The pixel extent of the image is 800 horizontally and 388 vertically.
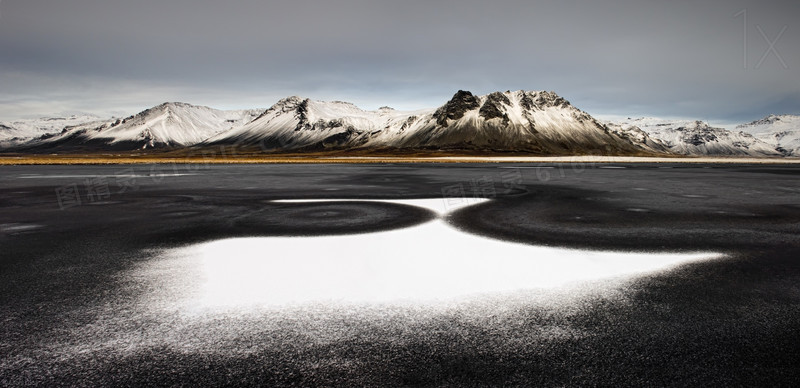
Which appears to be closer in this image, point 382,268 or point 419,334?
point 419,334

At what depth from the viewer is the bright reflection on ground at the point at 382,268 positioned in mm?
6512

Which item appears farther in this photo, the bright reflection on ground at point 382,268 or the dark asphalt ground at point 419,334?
the bright reflection on ground at point 382,268

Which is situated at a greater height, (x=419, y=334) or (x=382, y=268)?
(x=419, y=334)

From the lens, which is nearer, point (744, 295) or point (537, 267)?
point (744, 295)

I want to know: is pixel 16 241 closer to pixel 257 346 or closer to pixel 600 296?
pixel 257 346

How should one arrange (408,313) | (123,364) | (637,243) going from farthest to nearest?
(637,243) < (408,313) < (123,364)

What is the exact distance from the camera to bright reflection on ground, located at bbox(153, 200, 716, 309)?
651 cm

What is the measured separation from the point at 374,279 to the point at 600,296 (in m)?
3.49

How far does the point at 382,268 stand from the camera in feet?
26.1

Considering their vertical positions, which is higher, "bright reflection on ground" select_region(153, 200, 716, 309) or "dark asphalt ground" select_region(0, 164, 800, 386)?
"dark asphalt ground" select_region(0, 164, 800, 386)

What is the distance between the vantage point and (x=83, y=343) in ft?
15.7

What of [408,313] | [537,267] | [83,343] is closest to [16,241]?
[83,343]

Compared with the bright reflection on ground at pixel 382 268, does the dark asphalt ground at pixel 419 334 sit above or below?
above

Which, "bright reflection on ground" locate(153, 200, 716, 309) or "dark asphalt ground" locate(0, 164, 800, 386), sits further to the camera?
"bright reflection on ground" locate(153, 200, 716, 309)
